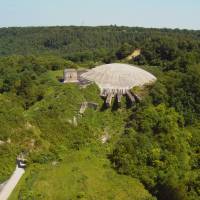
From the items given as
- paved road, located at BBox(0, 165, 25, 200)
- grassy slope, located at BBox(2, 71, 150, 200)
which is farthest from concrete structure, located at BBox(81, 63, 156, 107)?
paved road, located at BBox(0, 165, 25, 200)

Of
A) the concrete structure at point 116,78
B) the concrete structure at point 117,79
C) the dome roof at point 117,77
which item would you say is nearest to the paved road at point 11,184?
the concrete structure at point 117,79

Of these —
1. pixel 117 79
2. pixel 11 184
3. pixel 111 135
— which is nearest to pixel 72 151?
pixel 111 135

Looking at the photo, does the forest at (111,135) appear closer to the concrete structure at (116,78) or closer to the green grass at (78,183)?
the green grass at (78,183)

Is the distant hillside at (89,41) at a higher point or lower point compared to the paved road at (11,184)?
higher

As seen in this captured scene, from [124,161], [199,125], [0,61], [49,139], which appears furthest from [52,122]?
[0,61]

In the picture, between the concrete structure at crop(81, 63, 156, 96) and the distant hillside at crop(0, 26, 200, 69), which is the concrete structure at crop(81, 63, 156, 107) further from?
the distant hillside at crop(0, 26, 200, 69)

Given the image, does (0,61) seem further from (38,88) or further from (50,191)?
(50,191)
